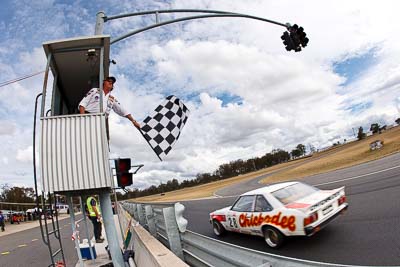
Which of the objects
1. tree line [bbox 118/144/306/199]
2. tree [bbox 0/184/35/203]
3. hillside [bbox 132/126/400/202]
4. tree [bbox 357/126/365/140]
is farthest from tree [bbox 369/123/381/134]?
tree [bbox 0/184/35/203]

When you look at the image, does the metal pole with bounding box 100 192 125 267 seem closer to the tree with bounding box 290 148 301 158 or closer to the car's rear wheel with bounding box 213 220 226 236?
the car's rear wheel with bounding box 213 220 226 236

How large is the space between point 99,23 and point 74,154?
8.91ft

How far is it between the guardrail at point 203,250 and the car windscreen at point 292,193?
2.81 metres

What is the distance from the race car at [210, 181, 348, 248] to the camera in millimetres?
6529

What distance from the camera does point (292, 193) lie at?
25.0 feet

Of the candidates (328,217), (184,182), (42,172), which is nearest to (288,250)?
(328,217)

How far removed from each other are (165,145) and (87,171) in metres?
1.46

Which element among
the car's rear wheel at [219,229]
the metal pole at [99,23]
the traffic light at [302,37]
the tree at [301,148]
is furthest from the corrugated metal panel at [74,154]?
the tree at [301,148]

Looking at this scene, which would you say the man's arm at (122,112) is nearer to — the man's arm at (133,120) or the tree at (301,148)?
the man's arm at (133,120)

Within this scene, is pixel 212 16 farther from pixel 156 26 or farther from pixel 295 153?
pixel 295 153

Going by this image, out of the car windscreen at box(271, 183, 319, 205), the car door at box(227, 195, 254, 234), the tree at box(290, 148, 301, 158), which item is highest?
the tree at box(290, 148, 301, 158)

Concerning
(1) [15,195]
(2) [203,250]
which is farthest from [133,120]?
(1) [15,195]

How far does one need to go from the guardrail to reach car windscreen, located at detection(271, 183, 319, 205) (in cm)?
281

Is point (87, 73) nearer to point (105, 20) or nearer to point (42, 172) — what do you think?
point (105, 20)
